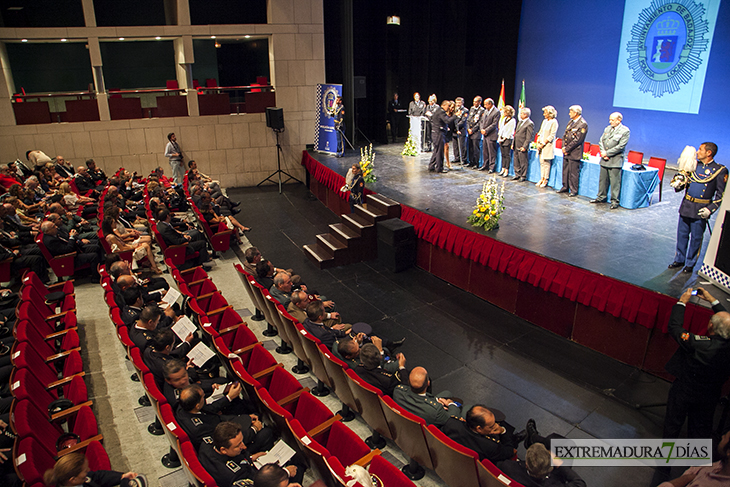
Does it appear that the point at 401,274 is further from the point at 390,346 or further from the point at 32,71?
the point at 32,71

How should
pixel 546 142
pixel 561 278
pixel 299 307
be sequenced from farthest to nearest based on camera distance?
pixel 546 142
pixel 561 278
pixel 299 307

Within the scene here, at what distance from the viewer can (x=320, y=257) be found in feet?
24.2

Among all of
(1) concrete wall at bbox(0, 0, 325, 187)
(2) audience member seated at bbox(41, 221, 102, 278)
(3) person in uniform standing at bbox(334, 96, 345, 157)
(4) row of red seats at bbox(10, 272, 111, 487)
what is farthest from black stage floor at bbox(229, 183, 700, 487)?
(1) concrete wall at bbox(0, 0, 325, 187)

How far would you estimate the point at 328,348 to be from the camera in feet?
13.6

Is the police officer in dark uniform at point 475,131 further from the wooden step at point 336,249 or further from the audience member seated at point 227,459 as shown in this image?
the audience member seated at point 227,459

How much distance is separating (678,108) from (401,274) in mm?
7418

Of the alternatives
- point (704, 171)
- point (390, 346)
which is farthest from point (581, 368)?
point (704, 171)

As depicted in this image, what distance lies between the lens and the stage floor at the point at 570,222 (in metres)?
5.11

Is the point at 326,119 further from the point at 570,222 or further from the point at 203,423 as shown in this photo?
the point at 203,423

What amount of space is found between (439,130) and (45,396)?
26.7 ft

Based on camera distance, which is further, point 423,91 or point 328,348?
point 423,91

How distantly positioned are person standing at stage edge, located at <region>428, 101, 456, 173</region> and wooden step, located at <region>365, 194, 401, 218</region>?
8.05ft

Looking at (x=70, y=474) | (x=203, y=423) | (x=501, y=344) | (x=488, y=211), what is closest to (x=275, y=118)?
(x=488, y=211)

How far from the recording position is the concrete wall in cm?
1048
